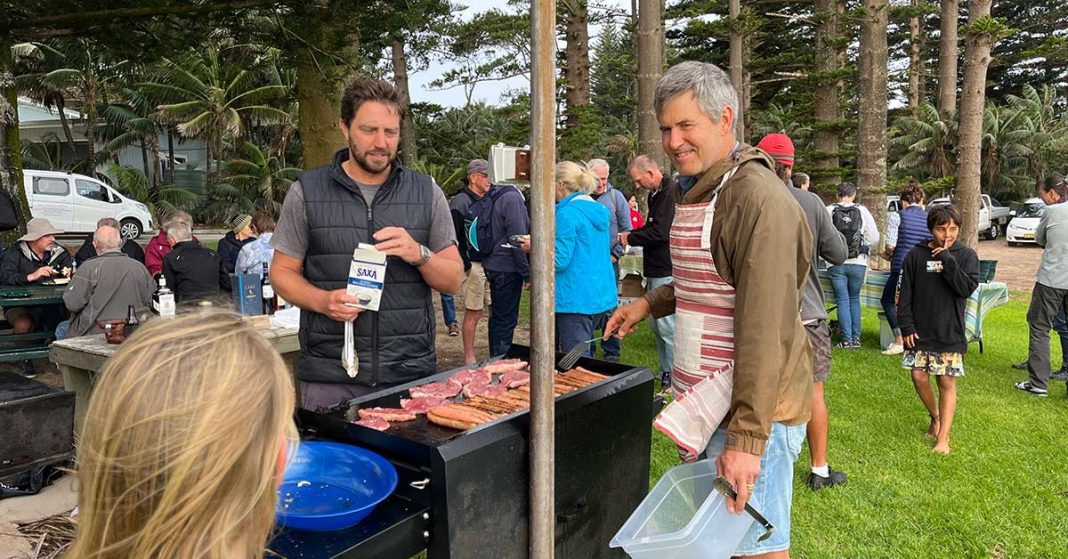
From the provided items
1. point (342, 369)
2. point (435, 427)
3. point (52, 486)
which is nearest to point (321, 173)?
point (342, 369)

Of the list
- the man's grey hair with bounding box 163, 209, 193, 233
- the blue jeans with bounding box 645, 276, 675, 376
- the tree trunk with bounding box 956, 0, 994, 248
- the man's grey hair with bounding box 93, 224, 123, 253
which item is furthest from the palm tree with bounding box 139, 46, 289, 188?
the blue jeans with bounding box 645, 276, 675, 376

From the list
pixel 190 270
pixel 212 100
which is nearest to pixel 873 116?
pixel 190 270

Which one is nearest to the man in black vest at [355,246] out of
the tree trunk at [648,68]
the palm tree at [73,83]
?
the tree trunk at [648,68]

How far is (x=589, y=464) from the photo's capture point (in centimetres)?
263

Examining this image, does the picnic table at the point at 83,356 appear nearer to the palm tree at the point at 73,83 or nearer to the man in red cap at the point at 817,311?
the man in red cap at the point at 817,311

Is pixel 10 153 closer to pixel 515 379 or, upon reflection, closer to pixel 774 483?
pixel 515 379

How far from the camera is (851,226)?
7.57 m

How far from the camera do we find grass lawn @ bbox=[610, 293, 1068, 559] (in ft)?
11.6

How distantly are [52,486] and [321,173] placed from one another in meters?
3.06

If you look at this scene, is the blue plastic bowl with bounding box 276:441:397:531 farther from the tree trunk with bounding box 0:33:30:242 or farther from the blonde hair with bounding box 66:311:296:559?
the tree trunk with bounding box 0:33:30:242

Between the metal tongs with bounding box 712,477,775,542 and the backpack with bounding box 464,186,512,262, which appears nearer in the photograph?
the metal tongs with bounding box 712,477,775,542

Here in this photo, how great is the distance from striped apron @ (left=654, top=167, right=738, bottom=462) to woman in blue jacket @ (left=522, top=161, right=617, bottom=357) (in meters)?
2.79

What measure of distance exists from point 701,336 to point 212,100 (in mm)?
27412

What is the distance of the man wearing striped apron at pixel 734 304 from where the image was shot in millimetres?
1873
